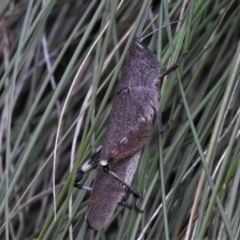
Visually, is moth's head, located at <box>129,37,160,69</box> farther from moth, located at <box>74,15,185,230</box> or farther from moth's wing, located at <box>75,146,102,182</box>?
moth's wing, located at <box>75,146,102,182</box>

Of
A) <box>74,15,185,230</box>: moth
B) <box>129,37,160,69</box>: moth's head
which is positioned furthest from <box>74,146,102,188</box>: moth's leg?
<box>129,37,160,69</box>: moth's head

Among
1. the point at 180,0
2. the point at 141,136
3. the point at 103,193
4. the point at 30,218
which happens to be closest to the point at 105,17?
the point at 180,0

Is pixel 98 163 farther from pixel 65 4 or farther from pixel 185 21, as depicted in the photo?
pixel 65 4

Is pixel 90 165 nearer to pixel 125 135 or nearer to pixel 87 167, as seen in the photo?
pixel 87 167

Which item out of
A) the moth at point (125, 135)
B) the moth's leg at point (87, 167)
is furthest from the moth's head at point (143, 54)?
the moth's leg at point (87, 167)

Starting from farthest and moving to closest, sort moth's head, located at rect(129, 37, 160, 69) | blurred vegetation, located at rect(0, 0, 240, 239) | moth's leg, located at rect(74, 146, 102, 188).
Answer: moth's head, located at rect(129, 37, 160, 69), moth's leg, located at rect(74, 146, 102, 188), blurred vegetation, located at rect(0, 0, 240, 239)

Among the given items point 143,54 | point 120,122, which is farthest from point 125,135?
point 143,54

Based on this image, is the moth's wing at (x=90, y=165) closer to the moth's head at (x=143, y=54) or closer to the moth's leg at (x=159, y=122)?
the moth's leg at (x=159, y=122)
